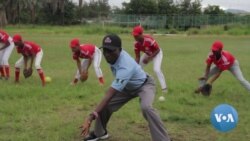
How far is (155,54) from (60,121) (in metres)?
4.65

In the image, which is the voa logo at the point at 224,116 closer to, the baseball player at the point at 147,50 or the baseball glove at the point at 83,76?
the baseball player at the point at 147,50

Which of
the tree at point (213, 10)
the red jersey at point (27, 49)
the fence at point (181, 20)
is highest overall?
the red jersey at point (27, 49)

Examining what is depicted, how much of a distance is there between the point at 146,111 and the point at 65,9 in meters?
71.8

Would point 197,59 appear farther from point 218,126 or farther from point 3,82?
point 218,126

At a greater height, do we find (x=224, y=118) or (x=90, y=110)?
(x=224, y=118)

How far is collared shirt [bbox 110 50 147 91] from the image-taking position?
6.80 meters

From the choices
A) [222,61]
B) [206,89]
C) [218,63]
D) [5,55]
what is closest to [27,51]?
[5,55]

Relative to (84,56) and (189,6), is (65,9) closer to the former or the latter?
(189,6)

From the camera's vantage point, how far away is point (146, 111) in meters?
7.24

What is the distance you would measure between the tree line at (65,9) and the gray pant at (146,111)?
6429 centimetres

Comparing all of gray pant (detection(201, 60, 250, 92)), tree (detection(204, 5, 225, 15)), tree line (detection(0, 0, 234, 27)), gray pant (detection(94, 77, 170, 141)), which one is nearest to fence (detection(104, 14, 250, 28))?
tree line (detection(0, 0, 234, 27))

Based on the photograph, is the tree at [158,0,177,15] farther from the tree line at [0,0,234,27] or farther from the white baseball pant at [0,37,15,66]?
the white baseball pant at [0,37,15,66]

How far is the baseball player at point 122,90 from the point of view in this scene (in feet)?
22.4

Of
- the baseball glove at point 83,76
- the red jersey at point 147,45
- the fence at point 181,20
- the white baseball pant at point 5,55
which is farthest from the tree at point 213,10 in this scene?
the red jersey at point 147,45
